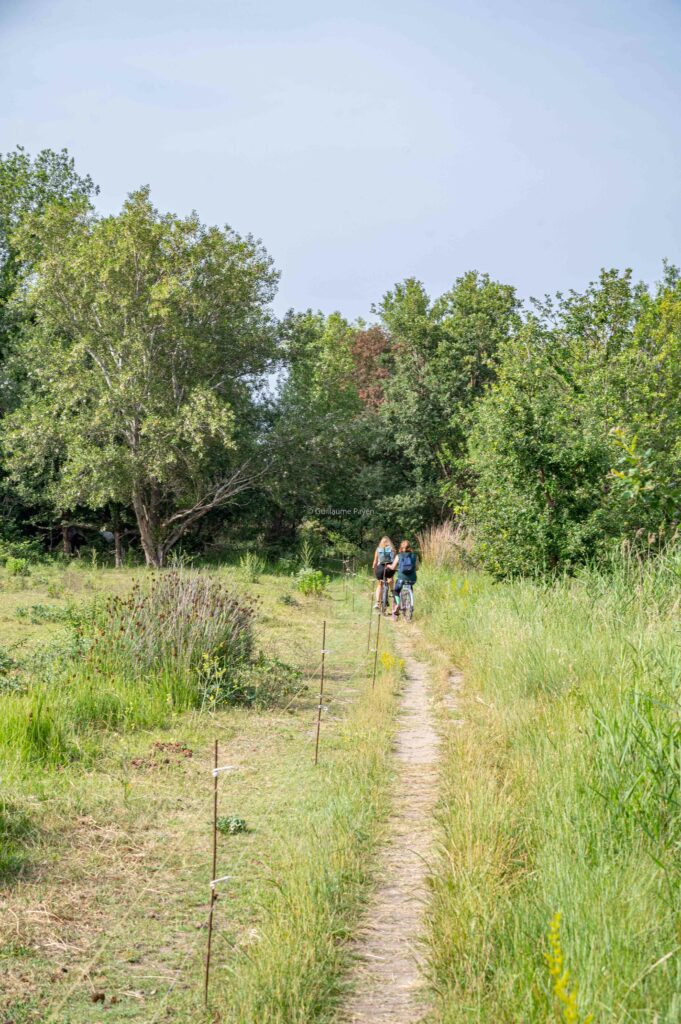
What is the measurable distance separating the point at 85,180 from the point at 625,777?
31030mm

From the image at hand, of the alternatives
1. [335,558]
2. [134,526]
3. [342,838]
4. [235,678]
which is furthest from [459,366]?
[342,838]

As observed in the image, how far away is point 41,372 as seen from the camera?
23.1 meters

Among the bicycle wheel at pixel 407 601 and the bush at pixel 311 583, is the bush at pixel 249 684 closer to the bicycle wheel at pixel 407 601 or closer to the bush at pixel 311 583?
the bicycle wheel at pixel 407 601

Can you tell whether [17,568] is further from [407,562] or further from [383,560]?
[407,562]

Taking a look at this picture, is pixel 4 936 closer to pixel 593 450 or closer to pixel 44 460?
pixel 593 450

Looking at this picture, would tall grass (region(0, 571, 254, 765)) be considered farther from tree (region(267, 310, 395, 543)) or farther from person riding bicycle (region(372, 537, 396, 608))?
tree (region(267, 310, 395, 543))

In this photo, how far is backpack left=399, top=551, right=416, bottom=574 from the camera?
16.5m

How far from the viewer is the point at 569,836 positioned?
4.54 m

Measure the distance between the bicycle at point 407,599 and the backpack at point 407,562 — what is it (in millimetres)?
265

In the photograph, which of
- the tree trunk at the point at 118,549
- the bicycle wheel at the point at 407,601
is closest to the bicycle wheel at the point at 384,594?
the bicycle wheel at the point at 407,601

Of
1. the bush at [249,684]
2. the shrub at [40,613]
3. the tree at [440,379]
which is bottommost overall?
the bush at [249,684]

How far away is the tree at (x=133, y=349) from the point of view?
21906mm

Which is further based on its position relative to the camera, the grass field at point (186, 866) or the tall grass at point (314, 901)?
the grass field at point (186, 866)

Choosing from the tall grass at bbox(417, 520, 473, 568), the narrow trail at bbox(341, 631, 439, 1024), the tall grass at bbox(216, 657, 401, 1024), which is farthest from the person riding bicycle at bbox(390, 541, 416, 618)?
the tall grass at bbox(216, 657, 401, 1024)
